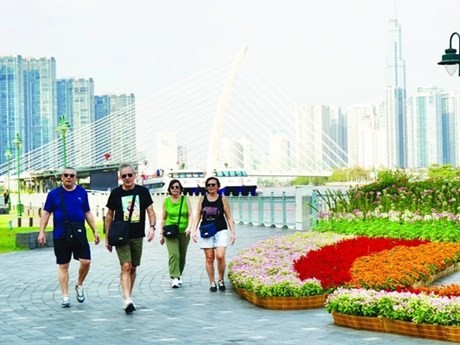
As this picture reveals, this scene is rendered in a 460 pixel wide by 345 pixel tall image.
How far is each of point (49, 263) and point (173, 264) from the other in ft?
17.0

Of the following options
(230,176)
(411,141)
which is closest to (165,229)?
(230,176)

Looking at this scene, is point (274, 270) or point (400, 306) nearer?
point (400, 306)

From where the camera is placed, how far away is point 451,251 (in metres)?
13.3

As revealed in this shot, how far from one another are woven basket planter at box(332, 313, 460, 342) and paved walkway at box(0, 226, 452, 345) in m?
0.10

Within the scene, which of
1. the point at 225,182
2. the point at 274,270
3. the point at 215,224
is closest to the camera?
the point at 274,270

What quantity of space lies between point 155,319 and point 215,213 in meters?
2.78

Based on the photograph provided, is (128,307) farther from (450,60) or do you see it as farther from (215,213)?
(450,60)

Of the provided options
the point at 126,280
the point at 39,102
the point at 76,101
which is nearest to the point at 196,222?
the point at 126,280

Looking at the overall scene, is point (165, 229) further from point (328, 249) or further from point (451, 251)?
point (451, 251)

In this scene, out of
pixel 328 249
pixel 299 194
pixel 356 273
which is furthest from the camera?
pixel 299 194

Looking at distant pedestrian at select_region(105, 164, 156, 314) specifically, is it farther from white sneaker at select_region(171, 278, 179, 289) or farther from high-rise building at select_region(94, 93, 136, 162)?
high-rise building at select_region(94, 93, 136, 162)

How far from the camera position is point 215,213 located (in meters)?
12.1

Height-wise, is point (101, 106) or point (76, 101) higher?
point (76, 101)

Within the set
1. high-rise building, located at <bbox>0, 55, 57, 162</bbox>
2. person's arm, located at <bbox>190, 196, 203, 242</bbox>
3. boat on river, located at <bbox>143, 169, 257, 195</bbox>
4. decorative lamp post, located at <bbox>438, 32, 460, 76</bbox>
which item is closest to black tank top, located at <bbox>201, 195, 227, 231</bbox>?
person's arm, located at <bbox>190, 196, 203, 242</bbox>
